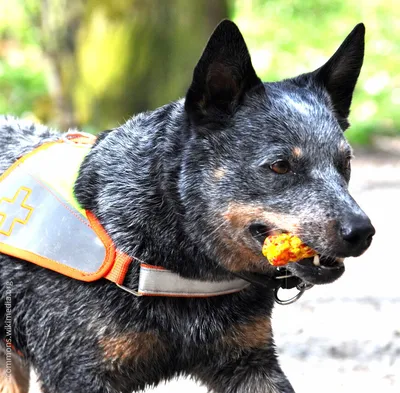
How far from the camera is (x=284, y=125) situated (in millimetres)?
3443

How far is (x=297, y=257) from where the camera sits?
131 inches

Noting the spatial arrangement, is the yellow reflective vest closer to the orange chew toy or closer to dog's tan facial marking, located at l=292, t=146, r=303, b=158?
the orange chew toy

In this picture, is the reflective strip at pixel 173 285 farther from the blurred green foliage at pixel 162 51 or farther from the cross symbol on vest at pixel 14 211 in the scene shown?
the blurred green foliage at pixel 162 51

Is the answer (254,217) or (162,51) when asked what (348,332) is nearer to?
(254,217)

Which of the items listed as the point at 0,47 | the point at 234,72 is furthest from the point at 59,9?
the point at 234,72

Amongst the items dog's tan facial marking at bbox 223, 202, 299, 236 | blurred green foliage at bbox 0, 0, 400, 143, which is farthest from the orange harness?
blurred green foliage at bbox 0, 0, 400, 143

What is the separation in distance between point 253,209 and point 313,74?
30.7 inches

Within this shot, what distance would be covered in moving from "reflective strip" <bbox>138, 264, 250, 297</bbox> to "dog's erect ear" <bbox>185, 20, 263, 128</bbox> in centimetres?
62

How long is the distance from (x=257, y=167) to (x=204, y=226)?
32 centimetres

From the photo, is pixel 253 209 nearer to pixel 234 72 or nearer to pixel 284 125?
pixel 284 125

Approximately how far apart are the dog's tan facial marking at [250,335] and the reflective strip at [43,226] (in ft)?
2.05

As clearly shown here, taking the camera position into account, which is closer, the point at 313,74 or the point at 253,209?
the point at 253,209

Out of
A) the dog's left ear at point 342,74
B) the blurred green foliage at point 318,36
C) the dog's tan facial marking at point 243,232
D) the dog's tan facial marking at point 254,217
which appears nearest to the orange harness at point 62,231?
the dog's tan facial marking at point 243,232

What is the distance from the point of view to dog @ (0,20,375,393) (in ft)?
11.1
